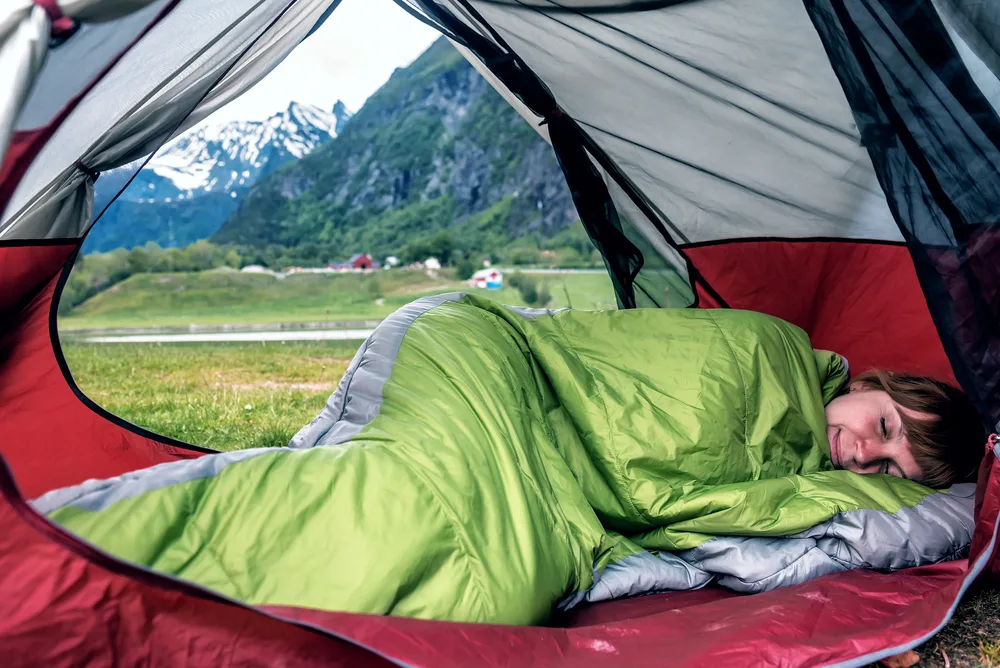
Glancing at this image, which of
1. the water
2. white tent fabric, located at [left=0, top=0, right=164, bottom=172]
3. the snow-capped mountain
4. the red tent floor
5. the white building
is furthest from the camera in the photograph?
the white building

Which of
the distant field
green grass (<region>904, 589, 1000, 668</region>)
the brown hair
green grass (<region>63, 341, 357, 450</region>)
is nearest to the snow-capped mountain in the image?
the distant field

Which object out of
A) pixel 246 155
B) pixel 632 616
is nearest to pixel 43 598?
pixel 632 616

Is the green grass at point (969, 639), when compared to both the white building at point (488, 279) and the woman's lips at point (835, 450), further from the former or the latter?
the white building at point (488, 279)

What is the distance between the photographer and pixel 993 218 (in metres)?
1.17

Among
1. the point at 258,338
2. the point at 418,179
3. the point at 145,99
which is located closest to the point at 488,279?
the point at 258,338

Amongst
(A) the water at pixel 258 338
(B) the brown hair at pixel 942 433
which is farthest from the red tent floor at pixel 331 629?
(A) the water at pixel 258 338

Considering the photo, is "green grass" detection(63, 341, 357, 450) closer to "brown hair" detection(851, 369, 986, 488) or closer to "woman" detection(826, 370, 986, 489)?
"woman" detection(826, 370, 986, 489)

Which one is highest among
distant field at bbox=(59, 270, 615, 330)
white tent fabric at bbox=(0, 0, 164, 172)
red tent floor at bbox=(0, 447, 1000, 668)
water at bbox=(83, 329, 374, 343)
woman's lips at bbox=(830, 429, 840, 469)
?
white tent fabric at bbox=(0, 0, 164, 172)

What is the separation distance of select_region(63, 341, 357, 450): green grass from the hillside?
1649cm

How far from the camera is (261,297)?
12500 mm

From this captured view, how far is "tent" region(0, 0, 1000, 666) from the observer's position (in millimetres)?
855

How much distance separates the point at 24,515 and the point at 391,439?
479mm

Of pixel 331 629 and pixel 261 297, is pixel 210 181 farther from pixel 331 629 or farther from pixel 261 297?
pixel 331 629

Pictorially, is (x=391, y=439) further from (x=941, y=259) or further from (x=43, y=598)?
(x=941, y=259)
